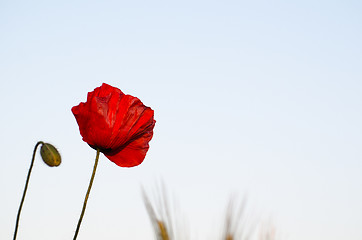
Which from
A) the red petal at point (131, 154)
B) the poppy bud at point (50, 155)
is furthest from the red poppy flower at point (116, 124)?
the poppy bud at point (50, 155)

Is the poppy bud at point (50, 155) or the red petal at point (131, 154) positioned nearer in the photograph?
the poppy bud at point (50, 155)

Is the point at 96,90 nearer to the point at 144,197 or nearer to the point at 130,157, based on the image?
the point at 130,157

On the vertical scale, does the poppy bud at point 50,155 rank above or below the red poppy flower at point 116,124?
below

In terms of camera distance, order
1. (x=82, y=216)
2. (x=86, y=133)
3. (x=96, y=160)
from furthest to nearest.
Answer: (x=86, y=133)
(x=96, y=160)
(x=82, y=216)

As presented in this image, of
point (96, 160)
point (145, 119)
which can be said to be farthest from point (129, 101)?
point (96, 160)

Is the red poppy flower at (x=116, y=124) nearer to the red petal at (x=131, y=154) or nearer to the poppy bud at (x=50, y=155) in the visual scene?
the red petal at (x=131, y=154)
